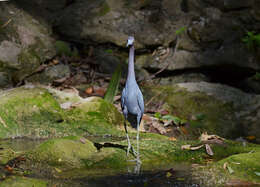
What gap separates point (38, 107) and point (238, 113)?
373 cm

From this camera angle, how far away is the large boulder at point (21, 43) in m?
7.60

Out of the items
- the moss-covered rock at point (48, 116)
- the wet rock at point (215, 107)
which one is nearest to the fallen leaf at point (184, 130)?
the wet rock at point (215, 107)

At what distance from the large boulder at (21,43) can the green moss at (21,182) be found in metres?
5.10

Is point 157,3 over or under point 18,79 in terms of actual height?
over

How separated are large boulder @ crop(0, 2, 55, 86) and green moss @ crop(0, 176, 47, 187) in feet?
16.7

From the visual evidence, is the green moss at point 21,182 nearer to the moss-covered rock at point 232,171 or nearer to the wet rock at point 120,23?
the moss-covered rock at point 232,171

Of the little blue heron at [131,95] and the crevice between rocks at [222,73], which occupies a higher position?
the little blue heron at [131,95]

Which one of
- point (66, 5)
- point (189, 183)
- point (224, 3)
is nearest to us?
point (189, 183)

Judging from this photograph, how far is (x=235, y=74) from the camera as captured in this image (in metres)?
8.27

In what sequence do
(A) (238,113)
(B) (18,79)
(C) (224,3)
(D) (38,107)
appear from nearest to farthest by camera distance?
(D) (38,107) → (A) (238,113) → (B) (18,79) → (C) (224,3)

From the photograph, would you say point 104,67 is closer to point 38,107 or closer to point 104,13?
point 104,13

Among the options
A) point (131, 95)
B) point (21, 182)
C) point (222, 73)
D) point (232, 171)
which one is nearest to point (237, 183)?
point (232, 171)

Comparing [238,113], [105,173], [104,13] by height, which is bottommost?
[238,113]

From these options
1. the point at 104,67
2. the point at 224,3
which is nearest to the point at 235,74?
the point at 224,3
